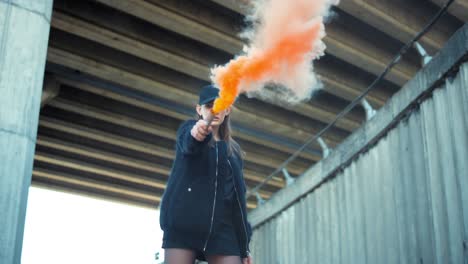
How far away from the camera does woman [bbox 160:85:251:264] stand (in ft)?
13.6

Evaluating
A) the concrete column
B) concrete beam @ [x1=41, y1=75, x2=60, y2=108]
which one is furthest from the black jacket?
concrete beam @ [x1=41, y1=75, x2=60, y2=108]

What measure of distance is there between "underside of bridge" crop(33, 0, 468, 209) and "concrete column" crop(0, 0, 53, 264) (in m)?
3.48

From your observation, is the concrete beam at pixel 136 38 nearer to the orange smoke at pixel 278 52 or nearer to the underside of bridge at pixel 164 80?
the underside of bridge at pixel 164 80

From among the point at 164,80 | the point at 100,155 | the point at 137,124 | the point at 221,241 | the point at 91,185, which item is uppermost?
the point at 164,80

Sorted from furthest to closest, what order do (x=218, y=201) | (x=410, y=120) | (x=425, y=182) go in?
(x=410, y=120) < (x=425, y=182) < (x=218, y=201)

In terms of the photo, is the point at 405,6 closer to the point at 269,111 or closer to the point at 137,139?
the point at 269,111

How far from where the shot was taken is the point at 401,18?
31.2 ft

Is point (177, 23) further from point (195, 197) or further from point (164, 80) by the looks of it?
point (195, 197)

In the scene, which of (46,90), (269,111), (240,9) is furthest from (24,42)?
(269,111)

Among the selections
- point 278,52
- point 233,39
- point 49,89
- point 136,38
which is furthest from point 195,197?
point 49,89

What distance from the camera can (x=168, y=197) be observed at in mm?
4281

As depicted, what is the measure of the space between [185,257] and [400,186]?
4.15 m

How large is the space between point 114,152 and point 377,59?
6156 mm

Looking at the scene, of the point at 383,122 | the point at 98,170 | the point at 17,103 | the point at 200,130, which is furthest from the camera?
the point at 98,170
